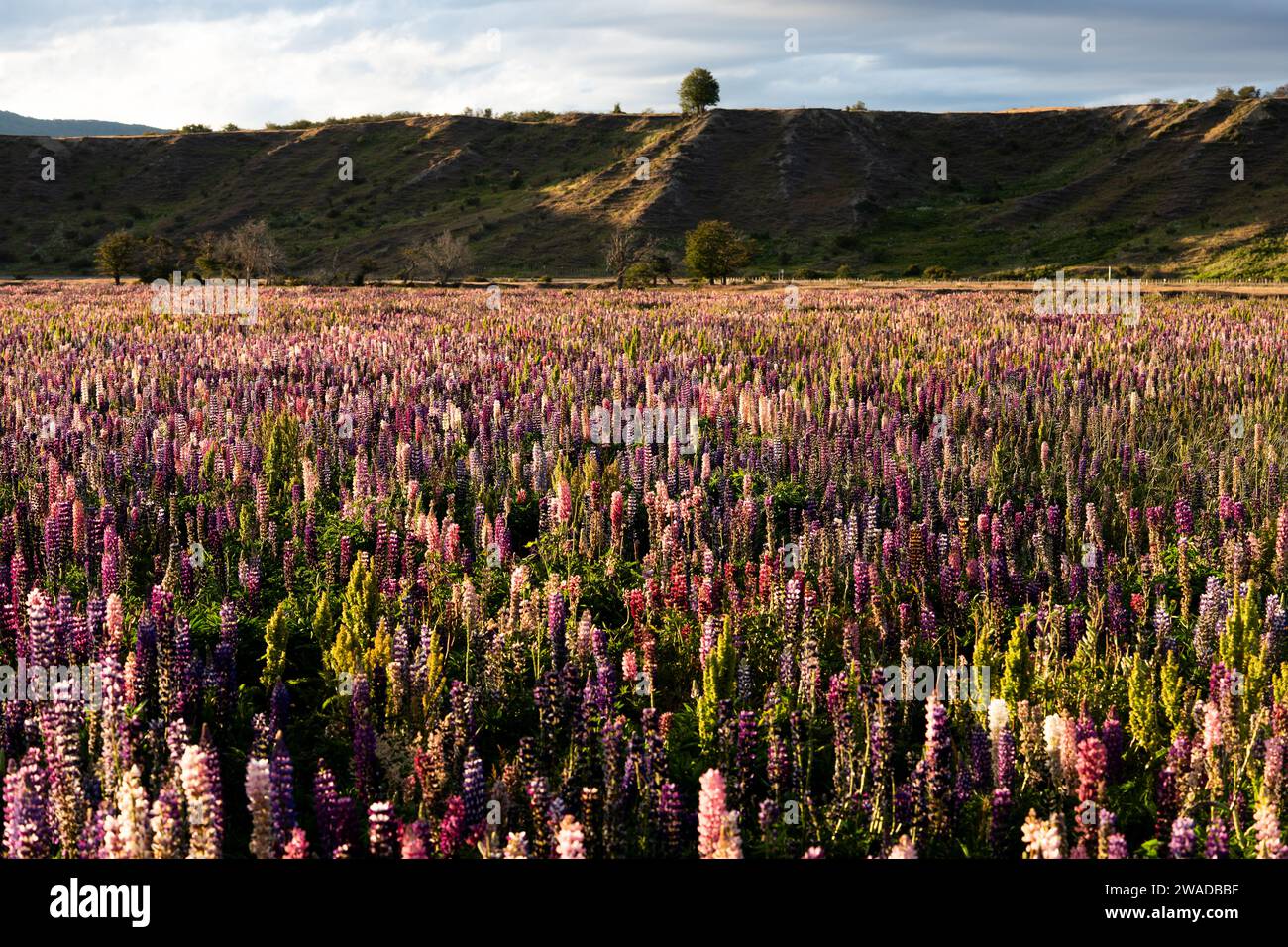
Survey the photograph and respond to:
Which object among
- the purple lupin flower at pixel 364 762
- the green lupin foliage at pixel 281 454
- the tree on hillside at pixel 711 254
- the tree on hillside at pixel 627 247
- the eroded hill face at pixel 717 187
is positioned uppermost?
the eroded hill face at pixel 717 187

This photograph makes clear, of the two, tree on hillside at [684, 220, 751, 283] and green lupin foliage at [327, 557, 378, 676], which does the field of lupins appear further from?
tree on hillside at [684, 220, 751, 283]

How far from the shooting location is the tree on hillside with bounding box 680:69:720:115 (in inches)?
4156

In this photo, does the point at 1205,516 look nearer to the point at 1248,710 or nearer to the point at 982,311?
the point at 1248,710

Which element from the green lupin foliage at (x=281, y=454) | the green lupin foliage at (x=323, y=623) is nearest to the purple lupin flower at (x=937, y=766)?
the green lupin foliage at (x=323, y=623)

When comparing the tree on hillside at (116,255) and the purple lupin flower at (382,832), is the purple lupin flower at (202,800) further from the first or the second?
the tree on hillside at (116,255)

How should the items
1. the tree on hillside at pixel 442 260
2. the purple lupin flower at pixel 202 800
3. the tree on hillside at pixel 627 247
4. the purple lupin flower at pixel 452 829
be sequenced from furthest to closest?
1. the tree on hillside at pixel 627 247
2. the tree on hillside at pixel 442 260
3. the purple lupin flower at pixel 452 829
4. the purple lupin flower at pixel 202 800

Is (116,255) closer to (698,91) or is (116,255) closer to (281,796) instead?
(281,796)

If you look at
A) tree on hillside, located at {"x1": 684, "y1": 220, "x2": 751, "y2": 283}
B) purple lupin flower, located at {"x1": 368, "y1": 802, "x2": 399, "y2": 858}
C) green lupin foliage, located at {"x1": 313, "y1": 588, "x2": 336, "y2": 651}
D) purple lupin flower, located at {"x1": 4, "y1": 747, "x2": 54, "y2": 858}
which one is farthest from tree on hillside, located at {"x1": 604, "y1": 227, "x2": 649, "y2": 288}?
purple lupin flower, located at {"x1": 4, "y1": 747, "x2": 54, "y2": 858}

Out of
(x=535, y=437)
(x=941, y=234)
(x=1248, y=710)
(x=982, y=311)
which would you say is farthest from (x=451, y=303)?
(x=941, y=234)

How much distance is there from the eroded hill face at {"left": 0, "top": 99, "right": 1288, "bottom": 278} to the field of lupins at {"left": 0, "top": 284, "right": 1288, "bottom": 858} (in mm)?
51872

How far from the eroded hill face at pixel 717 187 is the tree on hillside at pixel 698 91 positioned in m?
2.50

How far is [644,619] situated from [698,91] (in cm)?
10736

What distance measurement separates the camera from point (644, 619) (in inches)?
224

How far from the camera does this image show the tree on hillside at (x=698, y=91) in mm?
105562
